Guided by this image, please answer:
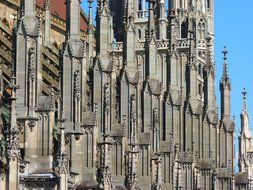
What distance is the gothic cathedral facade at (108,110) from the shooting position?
51.5 m

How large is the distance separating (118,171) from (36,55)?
40.5 ft

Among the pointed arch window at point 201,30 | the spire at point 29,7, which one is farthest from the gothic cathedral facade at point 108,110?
the pointed arch window at point 201,30

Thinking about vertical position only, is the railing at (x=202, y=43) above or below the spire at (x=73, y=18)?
above

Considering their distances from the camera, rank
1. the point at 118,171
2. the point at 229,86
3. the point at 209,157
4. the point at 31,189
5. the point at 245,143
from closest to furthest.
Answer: the point at 31,189, the point at 118,171, the point at 209,157, the point at 229,86, the point at 245,143

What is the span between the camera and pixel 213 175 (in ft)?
271

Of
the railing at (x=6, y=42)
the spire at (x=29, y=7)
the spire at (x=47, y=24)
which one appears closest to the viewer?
the spire at (x=29, y=7)

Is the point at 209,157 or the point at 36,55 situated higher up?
the point at 36,55

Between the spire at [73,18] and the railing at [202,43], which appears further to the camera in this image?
the railing at [202,43]

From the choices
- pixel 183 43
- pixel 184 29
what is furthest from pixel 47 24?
pixel 184 29

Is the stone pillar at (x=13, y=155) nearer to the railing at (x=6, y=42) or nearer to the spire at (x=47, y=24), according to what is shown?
the railing at (x=6, y=42)

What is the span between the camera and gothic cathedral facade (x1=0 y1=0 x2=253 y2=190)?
5153cm

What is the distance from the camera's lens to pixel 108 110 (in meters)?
60.5

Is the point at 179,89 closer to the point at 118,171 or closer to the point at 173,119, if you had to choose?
the point at 173,119

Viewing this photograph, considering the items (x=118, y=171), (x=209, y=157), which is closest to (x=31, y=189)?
(x=118, y=171)
